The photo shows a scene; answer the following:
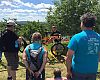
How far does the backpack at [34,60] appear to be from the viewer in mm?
6168

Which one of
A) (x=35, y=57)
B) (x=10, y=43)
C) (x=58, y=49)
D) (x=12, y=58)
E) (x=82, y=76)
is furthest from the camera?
(x=58, y=49)

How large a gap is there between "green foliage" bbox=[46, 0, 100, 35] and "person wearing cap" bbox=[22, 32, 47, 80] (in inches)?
592

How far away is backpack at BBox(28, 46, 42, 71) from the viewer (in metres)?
6.17

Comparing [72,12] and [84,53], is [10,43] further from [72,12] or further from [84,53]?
[72,12]

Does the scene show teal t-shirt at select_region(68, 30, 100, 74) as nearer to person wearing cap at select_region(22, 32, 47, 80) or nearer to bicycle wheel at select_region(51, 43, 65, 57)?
person wearing cap at select_region(22, 32, 47, 80)

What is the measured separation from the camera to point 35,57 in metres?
6.17

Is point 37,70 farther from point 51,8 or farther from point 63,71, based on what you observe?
point 51,8

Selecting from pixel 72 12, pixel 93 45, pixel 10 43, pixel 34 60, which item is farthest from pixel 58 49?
pixel 93 45

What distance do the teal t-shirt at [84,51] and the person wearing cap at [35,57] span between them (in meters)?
1.44

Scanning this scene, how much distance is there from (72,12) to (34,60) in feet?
51.7

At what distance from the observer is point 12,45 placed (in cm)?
755

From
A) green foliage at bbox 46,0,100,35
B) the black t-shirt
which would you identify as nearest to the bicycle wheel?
the black t-shirt

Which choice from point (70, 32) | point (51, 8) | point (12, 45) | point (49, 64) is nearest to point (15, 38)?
point (12, 45)

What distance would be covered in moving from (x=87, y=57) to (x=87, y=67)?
13 centimetres
